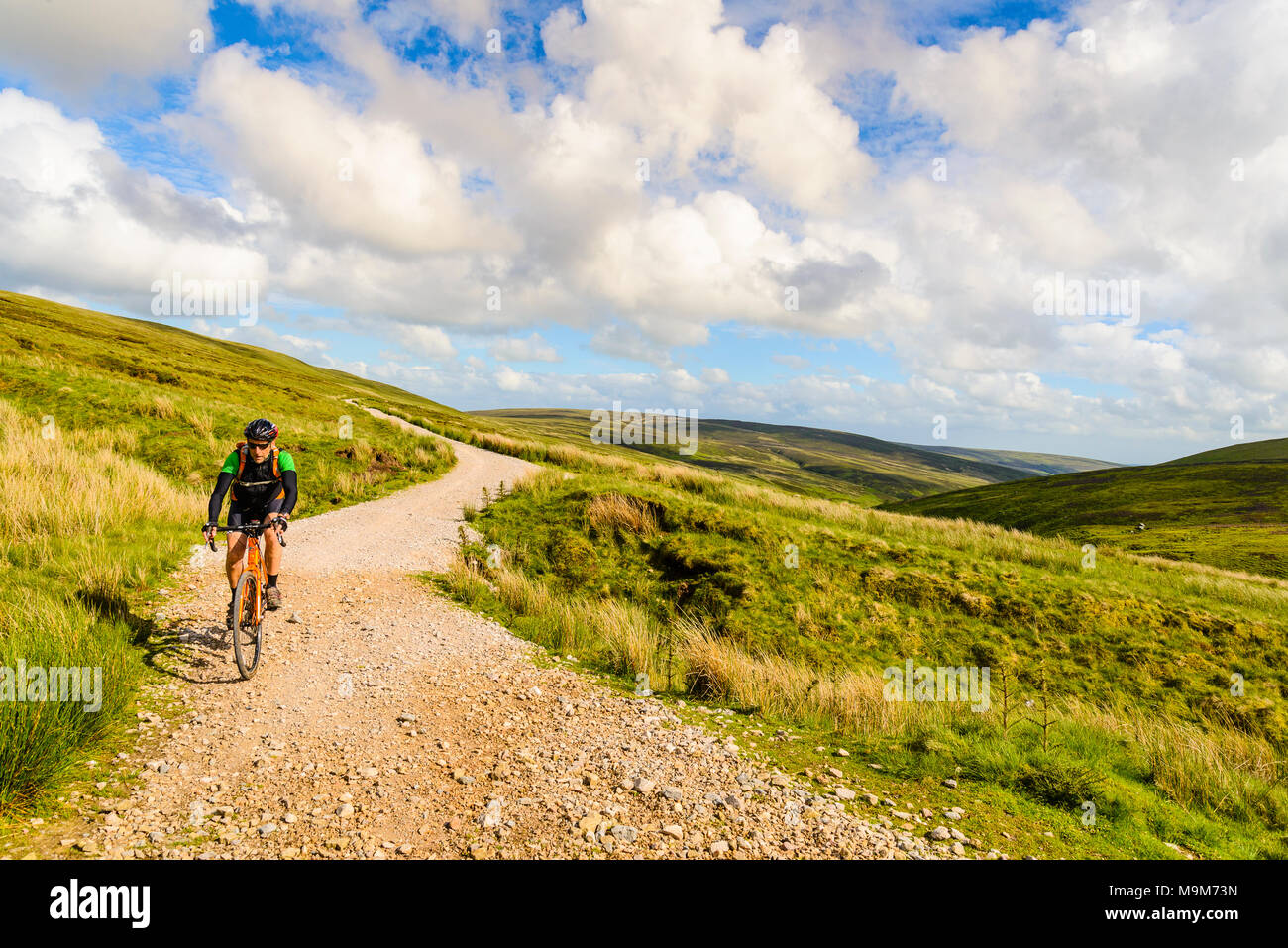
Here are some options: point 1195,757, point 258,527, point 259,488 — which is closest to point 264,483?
point 259,488

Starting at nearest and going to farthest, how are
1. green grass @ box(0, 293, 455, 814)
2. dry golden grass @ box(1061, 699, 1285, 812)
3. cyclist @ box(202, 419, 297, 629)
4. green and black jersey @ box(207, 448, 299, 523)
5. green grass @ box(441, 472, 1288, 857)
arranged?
green grass @ box(0, 293, 455, 814) < green grass @ box(441, 472, 1288, 857) < dry golden grass @ box(1061, 699, 1285, 812) < cyclist @ box(202, 419, 297, 629) < green and black jersey @ box(207, 448, 299, 523)

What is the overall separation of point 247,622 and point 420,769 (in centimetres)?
394

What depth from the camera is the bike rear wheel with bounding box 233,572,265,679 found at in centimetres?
725

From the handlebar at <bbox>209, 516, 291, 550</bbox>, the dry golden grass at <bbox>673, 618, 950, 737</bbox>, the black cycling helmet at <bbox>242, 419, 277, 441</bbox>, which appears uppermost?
the black cycling helmet at <bbox>242, 419, 277, 441</bbox>

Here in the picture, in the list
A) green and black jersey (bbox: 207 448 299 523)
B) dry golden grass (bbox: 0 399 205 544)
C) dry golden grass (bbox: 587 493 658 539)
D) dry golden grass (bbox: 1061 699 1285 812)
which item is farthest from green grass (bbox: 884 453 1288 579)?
dry golden grass (bbox: 0 399 205 544)

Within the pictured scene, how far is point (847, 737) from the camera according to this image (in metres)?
7.40

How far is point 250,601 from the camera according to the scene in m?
7.85

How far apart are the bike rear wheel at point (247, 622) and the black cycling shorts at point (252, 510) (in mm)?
853

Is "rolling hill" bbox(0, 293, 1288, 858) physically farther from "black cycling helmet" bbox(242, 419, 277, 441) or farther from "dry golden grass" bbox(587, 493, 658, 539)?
"black cycling helmet" bbox(242, 419, 277, 441)

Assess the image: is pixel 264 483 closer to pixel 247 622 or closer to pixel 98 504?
pixel 247 622
